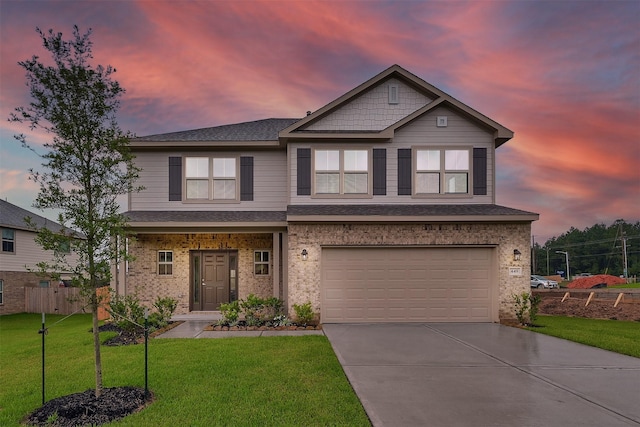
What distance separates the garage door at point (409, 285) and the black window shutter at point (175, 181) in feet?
18.2

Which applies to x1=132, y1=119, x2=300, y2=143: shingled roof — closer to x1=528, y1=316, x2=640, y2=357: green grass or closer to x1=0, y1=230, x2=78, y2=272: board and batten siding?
x1=0, y1=230, x2=78, y2=272: board and batten siding

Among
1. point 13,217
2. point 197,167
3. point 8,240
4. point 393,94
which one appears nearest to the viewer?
point 393,94

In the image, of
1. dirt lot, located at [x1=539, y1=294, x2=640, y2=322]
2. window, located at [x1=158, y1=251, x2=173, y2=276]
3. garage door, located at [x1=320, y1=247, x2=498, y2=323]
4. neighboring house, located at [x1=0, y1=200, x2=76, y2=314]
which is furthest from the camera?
neighboring house, located at [x1=0, y1=200, x2=76, y2=314]

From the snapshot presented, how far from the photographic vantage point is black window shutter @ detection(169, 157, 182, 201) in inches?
524

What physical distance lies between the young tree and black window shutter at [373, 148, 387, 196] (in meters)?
8.36

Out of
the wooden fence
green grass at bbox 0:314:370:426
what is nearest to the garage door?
green grass at bbox 0:314:370:426

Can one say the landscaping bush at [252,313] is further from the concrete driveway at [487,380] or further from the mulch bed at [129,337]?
the concrete driveway at [487,380]

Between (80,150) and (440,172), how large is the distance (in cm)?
1026

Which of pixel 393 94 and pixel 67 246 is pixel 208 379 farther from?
pixel 393 94

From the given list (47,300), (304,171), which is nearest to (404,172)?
(304,171)

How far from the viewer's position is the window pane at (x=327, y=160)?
1254 centimetres

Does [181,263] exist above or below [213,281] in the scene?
above

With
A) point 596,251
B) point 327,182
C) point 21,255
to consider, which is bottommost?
point 596,251

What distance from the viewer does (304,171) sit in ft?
40.9
